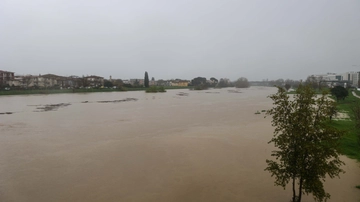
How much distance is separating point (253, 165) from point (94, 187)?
4295 mm

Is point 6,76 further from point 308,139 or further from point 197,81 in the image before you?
point 308,139

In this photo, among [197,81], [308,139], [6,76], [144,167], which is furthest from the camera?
[197,81]

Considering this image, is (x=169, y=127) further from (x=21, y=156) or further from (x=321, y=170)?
(x=321, y=170)

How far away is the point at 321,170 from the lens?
3438 mm

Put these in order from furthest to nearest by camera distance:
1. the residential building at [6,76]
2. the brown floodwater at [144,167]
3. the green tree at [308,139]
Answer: the residential building at [6,76] < the brown floodwater at [144,167] < the green tree at [308,139]

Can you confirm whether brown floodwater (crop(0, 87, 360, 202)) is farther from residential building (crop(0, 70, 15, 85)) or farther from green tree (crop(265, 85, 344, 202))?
residential building (crop(0, 70, 15, 85))

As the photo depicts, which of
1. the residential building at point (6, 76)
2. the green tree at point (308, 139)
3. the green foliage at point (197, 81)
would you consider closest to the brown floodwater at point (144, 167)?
the green tree at point (308, 139)

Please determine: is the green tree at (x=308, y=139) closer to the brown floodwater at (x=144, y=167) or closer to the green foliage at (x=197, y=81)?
the brown floodwater at (x=144, y=167)

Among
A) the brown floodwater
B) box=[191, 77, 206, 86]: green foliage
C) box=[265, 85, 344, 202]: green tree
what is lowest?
the brown floodwater

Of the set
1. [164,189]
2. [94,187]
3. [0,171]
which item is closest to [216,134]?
[164,189]

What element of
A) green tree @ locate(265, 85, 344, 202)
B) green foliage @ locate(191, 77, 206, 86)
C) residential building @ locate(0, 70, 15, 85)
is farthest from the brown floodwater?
green foliage @ locate(191, 77, 206, 86)

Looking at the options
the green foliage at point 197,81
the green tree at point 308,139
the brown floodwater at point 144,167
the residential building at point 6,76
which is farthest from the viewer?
the green foliage at point 197,81

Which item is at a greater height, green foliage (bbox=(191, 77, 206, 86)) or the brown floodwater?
green foliage (bbox=(191, 77, 206, 86))

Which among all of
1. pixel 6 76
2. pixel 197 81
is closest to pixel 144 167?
pixel 6 76
